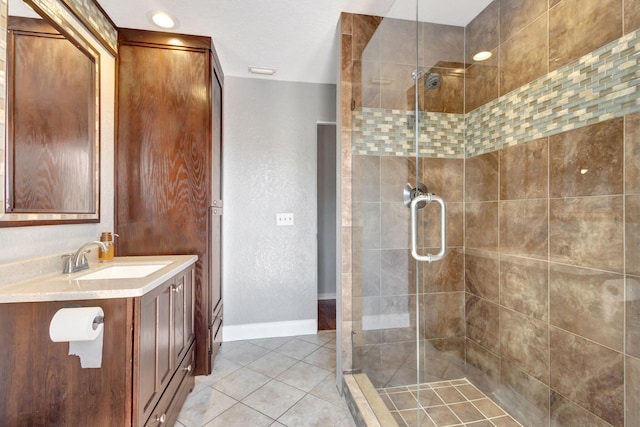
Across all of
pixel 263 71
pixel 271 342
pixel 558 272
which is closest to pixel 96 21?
pixel 263 71

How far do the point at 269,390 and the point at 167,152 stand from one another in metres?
1.74

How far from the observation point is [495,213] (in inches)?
69.4

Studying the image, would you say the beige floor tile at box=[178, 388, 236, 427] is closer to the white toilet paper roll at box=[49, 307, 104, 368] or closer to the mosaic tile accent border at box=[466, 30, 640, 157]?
the white toilet paper roll at box=[49, 307, 104, 368]

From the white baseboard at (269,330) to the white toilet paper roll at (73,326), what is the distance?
1.72 metres

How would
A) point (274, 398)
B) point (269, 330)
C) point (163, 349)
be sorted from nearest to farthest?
1. point (163, 349)
2. point (274, 398)
3. point (269, 330)

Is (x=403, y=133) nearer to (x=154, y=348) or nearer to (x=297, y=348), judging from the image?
(x=154, y=348)

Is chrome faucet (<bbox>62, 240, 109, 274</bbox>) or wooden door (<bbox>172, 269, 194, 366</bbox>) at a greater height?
chrome faucet (<bbox>62, 240, 109, 274</bbox>)

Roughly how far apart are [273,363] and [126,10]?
2.60m

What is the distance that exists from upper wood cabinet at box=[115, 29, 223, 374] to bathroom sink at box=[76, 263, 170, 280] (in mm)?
290

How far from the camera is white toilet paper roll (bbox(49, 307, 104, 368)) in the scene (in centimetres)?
91

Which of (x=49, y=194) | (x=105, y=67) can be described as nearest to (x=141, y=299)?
(x=49, y=194)

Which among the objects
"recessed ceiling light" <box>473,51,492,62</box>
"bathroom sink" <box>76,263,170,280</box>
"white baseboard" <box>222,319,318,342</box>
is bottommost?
"white baseboard" <box>222,319,318,342</box>

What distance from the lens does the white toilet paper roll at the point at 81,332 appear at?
2.99 ft

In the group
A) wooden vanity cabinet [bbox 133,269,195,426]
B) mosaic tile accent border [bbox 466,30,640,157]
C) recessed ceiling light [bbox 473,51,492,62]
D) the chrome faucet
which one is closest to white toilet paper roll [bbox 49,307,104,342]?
wooden vanity cabinet [bbox 133,269,195,426]
